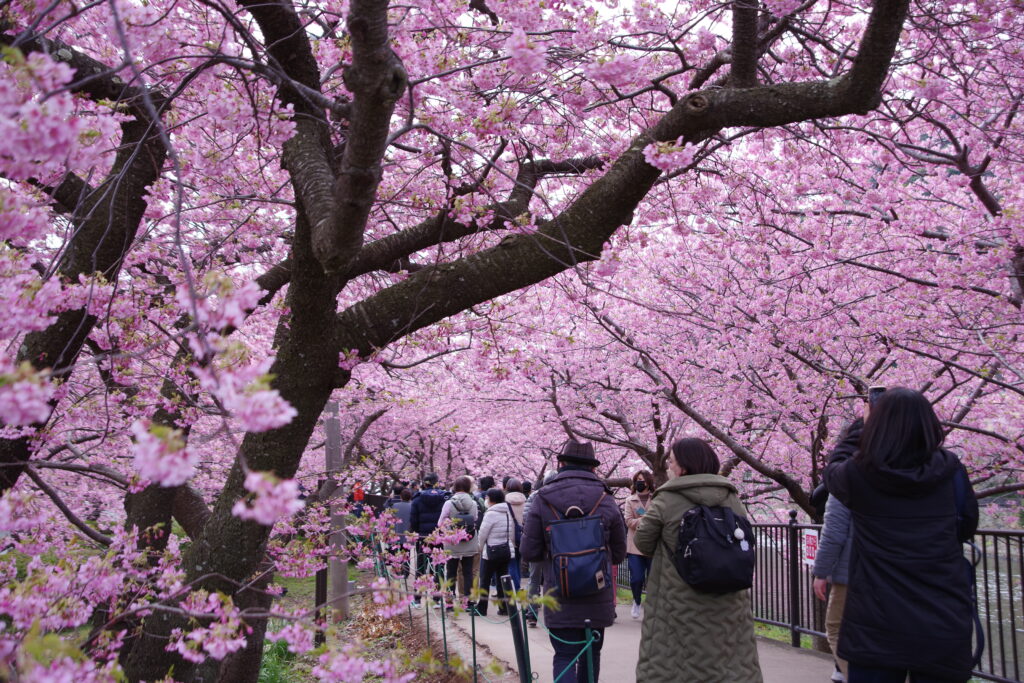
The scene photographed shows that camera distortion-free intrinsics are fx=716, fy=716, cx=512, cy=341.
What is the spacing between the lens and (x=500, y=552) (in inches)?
300

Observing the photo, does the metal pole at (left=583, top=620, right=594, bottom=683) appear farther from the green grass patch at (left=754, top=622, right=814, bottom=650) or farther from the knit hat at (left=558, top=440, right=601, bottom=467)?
the green grass patch at (left=754, top=622, right=814, bottom=650)

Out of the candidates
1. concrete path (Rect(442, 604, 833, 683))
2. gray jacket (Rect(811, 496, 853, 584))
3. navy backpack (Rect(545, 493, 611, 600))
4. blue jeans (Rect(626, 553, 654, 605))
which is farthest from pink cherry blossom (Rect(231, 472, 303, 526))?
blue jeans (Rect(626, 553, 654, 605))

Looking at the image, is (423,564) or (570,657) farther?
(423,564)

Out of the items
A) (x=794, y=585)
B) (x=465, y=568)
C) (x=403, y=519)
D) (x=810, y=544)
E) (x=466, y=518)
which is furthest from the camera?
(x=403, y=519)

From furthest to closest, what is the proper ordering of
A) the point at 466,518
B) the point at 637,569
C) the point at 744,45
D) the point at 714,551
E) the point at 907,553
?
the point at 466,518
the point at 637,569
the point at 744,45
the point at 714,551
the point at 907,553

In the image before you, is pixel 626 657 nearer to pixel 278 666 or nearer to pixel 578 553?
pixel 578 553

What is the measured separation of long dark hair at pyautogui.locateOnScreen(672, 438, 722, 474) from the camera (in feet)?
11.7

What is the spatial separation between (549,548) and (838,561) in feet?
5.03

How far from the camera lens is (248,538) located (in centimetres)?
339

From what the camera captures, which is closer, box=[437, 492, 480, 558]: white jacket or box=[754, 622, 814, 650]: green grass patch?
box=[437, 492, 480, 558]: white jacket

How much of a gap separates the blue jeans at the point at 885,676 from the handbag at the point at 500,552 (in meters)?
5.00

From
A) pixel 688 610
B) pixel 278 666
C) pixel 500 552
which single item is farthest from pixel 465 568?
pixel 688 610

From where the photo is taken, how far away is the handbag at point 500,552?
7602 millimetres

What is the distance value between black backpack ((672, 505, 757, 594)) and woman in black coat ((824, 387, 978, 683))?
1.61ft
